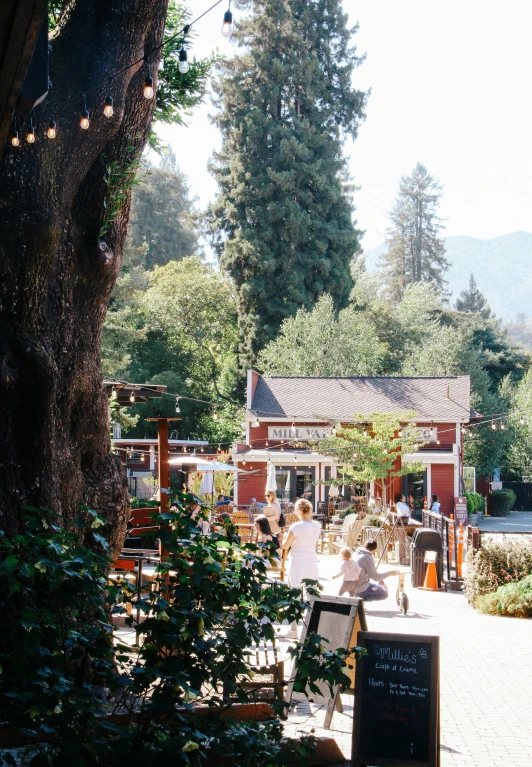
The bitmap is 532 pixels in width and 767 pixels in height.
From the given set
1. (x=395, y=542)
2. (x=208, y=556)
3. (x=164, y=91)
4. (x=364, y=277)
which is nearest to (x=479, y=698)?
(x=208, y=556)

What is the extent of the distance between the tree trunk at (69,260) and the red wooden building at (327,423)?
90.2 ft

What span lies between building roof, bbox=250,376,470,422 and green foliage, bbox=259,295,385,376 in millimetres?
5181

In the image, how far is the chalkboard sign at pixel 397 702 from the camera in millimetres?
6199

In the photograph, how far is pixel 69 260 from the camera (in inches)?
272

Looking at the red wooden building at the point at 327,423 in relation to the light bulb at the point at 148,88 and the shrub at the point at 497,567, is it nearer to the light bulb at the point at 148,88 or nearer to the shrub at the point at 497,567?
the shrub at the point at 497,567

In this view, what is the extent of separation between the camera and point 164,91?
9.44 meters

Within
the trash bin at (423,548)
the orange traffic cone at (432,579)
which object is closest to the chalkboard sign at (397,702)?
the trash bin at (423,548)

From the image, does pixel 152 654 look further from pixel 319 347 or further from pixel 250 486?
pixel 319 347

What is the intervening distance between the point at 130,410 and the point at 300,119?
741 inches

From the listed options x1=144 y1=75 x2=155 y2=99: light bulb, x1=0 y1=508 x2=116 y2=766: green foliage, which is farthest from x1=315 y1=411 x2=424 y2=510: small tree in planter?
x1=0 y1=508 x2=116 y2=766: green foliage

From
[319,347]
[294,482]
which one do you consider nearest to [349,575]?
[294,482]

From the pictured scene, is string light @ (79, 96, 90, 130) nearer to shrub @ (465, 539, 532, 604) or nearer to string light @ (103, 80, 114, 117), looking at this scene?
string light @ (103, 80, 114, 117)

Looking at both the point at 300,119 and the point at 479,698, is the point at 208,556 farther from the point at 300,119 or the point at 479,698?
the point at 300,119

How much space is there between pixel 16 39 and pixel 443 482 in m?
34.4
